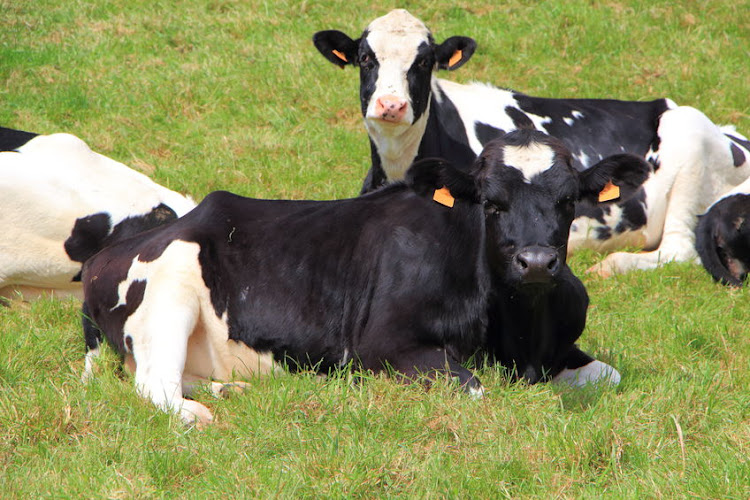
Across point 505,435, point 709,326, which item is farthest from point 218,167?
point 505,435

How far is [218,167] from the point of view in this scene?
33.8ft

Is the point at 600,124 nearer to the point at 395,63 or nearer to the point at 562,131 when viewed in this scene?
the point at 562,131

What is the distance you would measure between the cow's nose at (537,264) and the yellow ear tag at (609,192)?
0.74 meters

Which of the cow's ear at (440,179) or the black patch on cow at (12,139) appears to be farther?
the black patch on cow at (12,139)

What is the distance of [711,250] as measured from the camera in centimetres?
861

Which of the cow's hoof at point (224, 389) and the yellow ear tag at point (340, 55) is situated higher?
the yellow ear tag at point (340, 55)

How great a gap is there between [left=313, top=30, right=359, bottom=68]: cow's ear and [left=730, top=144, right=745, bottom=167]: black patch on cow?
390 centimetres

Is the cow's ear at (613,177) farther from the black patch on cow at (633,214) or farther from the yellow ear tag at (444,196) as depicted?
the black patch on cow at (633,214)

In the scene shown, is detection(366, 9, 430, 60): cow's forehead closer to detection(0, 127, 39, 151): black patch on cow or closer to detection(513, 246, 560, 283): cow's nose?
detection(0, 127, 39, 151): black patch on cow

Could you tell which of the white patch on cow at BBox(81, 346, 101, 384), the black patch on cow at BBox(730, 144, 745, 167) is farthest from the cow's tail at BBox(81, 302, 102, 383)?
the black patch on cow at BBox(730, 144, 745, 167)

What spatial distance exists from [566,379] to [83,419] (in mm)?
2659

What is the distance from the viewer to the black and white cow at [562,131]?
860 centimetres

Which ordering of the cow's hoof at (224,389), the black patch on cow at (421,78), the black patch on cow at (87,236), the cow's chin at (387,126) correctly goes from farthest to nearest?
the black patch on cow at (421,78)
the cow's chin at (387,126)
the black patch on cow at (87,236)
the cow's hoof at (224,389)

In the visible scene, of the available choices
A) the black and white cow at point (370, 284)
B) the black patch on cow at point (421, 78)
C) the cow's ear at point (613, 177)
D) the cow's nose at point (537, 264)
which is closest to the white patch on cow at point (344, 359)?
the black and white cow at point (370, 284)
